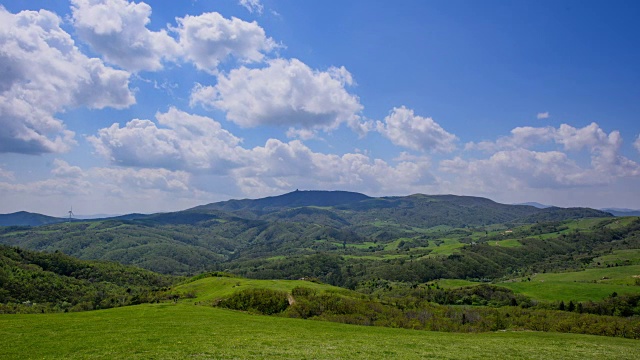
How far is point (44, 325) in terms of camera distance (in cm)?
4047

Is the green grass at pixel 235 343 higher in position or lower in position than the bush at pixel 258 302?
higher

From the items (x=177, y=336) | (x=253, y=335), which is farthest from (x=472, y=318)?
(x=177, y=336)

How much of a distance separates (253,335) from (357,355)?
12559 millimetres

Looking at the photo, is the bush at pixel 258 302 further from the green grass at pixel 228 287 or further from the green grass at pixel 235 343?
the green grass at pixel 235 343

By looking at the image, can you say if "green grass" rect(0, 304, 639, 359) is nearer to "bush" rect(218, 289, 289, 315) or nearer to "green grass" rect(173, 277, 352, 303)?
"bush" rect(218, 289, 289, 315)

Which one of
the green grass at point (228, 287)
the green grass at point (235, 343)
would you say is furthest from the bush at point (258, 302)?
the green grass at point (235, 343)

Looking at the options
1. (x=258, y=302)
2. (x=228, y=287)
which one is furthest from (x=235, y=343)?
(x=228, y=287)

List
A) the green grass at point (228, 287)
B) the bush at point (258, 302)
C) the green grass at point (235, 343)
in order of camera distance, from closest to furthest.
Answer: the green grass at point (235, 343), the bush at point (258, 302), the green grass at point (228, 287)

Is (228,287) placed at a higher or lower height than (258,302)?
lower

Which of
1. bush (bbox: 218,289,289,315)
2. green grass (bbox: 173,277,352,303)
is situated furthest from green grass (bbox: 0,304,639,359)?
green grass (bbox: 173,277,352,303)

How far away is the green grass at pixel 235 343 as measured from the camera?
29416mm

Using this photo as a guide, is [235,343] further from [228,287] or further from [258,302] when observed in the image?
[228,287]

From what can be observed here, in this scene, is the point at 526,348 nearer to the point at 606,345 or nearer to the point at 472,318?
the point at 606,345

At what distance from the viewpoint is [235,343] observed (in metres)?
33.0
